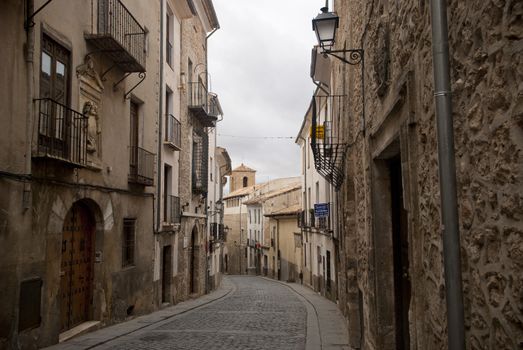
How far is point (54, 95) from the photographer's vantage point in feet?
28.3

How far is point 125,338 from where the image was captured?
9430 mm

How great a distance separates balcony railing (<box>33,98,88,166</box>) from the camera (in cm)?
793

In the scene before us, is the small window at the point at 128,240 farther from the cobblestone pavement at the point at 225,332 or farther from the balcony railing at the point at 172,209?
the balcony railing at the point at 172,209

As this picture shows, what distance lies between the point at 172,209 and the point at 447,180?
14329 millimetres

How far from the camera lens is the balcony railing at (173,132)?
15.9 meters

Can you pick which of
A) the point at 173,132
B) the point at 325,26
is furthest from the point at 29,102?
the point at 173,132

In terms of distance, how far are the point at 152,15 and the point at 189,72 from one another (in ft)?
19.4

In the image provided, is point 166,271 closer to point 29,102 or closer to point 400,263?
point 29,102

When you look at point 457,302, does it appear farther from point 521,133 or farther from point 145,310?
point 145,310

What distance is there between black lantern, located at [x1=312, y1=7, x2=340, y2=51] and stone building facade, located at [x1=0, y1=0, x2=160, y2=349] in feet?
13.6

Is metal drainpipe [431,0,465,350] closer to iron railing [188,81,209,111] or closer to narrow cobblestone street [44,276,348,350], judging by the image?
narrow cobblestone street [44,276,348,350]

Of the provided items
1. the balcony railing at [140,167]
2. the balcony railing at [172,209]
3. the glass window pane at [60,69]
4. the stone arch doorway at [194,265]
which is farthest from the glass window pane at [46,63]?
the stone arch doorway at [194,265]

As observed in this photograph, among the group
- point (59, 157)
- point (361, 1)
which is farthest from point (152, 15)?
point (361, 1)

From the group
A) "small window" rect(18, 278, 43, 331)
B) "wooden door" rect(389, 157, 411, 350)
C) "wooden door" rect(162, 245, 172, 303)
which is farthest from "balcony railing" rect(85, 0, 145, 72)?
"wooden door" rect(162, 245, 172, 303)
